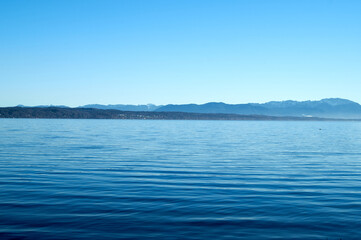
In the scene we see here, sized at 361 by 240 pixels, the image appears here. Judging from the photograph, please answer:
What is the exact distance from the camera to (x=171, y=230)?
36.9ft

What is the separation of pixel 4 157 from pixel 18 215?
18397 mm

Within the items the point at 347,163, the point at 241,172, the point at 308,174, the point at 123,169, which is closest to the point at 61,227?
the point at 123,169

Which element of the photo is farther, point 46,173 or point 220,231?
point 46,173

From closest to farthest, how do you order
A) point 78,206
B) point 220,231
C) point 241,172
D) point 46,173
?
point 220,231 < point 78,206 < point 46,173 < point 241,172

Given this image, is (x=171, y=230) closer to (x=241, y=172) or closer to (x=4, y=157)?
(x=241, y=172)

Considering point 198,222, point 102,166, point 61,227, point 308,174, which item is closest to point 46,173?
point 102,166

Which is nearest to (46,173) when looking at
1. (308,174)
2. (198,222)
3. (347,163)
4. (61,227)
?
(61,227)

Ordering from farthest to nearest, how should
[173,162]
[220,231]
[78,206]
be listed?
[173,162]
[78,206]
[220,231]

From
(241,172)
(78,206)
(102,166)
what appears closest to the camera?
(78,206)

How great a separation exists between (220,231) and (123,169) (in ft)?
45.1

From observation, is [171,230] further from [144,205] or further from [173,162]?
[173,162]

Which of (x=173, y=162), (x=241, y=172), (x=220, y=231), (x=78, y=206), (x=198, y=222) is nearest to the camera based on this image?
(x=220, y=231)

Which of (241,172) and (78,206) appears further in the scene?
(241,172)

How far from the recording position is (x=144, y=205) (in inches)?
559
